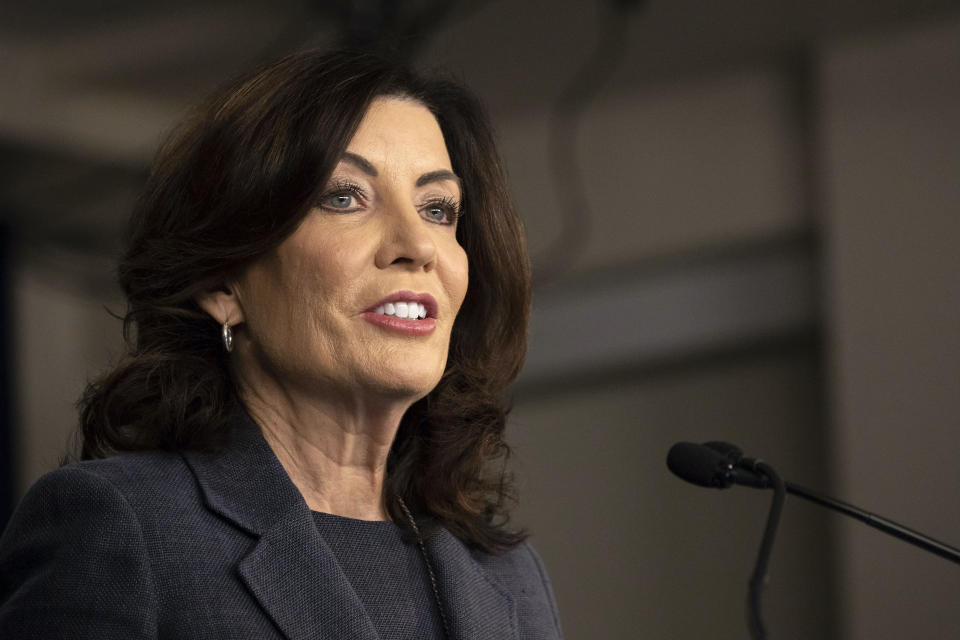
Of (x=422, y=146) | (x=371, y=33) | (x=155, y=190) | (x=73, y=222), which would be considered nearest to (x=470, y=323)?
(x=422, y=146)

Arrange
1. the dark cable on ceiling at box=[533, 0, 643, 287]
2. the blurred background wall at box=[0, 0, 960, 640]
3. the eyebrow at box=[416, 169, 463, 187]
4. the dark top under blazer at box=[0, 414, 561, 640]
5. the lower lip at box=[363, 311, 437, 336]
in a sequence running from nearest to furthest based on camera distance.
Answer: the dark top under blazer at box=[0, 414, 561, 640] → the lower lip at box=[363, 311, 437, 336] → the eyebrow at box=[416, 169, 463, 187] → the blurred background wall at box=[0, 0, 960, 640] → the dark cable on ceiling at box=[533, 0, 643, 287]

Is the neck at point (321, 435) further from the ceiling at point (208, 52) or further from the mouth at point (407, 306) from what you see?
the ceiling at point (208, 52)

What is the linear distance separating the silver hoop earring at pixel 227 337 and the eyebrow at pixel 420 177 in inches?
10.0

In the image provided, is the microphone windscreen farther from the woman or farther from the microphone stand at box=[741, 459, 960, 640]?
the woman

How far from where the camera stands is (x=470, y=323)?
5.78 feet

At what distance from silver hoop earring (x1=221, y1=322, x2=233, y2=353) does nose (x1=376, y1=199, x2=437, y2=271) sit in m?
0.21

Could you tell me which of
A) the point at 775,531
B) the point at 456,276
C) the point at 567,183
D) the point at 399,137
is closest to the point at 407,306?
the point at 456,276

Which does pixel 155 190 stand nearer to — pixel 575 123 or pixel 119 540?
pixel 119 540

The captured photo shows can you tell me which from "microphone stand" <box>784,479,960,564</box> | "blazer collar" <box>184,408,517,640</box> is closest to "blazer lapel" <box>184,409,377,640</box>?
"blazer collar" <box>184,408,517,640</box>

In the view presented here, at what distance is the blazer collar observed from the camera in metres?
1.34

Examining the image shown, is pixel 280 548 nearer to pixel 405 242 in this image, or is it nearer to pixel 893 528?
pixel 405 242

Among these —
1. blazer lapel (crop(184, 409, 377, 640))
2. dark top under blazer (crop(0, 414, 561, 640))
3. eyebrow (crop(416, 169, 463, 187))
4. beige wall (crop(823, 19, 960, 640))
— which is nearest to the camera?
dark top under blazer (crop(0, 414, 561, 640))

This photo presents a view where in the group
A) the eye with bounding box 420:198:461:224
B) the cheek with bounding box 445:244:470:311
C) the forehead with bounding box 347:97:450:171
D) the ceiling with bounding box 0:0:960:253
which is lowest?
the cheek with bounding box 445:244:470:311

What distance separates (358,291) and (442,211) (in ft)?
0.75
